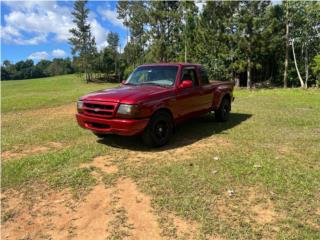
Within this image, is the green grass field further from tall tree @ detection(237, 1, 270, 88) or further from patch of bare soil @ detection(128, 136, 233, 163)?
tall tree @ detection(237, 1, 270, 88)

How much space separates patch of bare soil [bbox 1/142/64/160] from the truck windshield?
217cm

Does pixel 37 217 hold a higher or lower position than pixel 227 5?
lower

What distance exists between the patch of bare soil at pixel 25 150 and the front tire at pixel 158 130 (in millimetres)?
1979

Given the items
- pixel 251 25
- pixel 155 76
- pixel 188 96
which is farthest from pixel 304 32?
pixel 155 76

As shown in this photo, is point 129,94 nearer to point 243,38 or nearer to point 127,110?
point 127,110

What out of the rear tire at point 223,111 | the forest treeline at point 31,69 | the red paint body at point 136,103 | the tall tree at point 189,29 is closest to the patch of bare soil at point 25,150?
the red paint body at point 136,103

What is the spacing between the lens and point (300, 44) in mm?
29547

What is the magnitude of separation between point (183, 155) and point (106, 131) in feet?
4.97

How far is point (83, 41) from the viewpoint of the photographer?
1778 inches

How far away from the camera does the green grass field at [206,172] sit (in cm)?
365

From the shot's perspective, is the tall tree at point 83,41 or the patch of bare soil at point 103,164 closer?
the patch of bare soil at point 103,164

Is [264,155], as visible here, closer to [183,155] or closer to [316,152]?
[316,152]

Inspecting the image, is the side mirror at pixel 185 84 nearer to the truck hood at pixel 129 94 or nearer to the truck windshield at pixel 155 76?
the truck windshield at pixel 155 76

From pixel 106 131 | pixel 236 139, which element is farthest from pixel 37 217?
pixel 236 139
